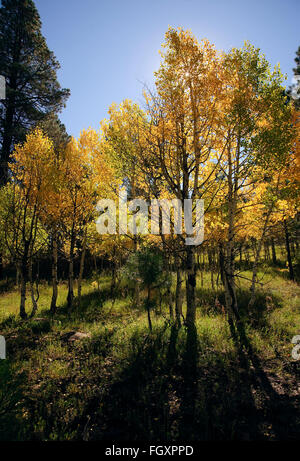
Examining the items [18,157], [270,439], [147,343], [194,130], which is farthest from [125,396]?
[18,157]

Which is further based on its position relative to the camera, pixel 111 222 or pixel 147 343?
pixel 111 222

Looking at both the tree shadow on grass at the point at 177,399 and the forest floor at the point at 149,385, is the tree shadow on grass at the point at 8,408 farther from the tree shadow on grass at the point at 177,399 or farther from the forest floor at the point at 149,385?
the tree shadow on grass at the point at 177,399

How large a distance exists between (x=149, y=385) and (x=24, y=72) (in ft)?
77.2

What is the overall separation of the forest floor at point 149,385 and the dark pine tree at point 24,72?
16.7 metres

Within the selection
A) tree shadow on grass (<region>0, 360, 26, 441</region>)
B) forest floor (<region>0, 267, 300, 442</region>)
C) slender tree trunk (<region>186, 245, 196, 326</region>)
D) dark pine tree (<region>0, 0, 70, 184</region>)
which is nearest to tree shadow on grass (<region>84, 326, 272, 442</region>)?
forest floor (<region>0, 267, 300, 442</region>)

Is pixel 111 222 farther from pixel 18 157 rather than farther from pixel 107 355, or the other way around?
pixel 107 355

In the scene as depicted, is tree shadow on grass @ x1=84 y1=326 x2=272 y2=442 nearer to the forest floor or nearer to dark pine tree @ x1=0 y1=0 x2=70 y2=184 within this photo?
the forest floor

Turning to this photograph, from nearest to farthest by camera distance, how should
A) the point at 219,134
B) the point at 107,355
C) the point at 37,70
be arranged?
the point at 107,355
the point at 219,134
the point at 37,70

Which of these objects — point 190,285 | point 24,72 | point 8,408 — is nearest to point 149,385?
point 8,408

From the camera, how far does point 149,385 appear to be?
4.42m

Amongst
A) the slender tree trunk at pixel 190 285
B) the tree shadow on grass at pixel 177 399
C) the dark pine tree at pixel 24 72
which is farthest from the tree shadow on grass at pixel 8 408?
the dark pine tree at pixel 24 72

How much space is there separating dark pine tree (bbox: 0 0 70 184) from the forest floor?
16725 millimetres
